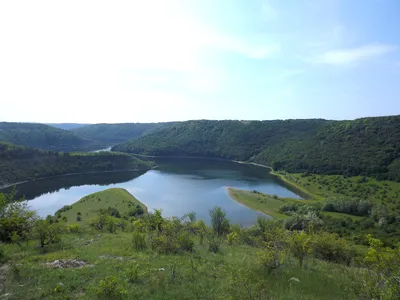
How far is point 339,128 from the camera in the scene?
425 feet

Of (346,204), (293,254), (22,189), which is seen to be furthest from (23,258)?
(22,189)

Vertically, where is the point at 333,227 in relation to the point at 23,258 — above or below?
below

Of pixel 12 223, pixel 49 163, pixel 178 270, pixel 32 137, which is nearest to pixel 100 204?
pixel 12 223

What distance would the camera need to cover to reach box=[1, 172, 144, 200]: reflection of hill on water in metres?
81.1

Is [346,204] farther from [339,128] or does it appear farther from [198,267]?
[339,128]

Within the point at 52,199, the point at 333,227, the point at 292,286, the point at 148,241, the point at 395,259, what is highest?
the point at 395,259

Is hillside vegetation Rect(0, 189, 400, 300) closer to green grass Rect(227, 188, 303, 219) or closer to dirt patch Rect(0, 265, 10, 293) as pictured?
dirt patch Rect(0, 265, 10, 293)

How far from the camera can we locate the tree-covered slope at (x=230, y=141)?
164750mm

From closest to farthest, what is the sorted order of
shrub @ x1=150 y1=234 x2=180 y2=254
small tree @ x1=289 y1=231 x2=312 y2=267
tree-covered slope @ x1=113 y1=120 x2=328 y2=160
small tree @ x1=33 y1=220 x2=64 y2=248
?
small tree @ x1=289 y1=231 x2=312 y2=267
shrub @ x1=150 y1=234 x2=180 y2=254
small tree @ x1=33 y1=220 x2=64 y2=248
tree-covered slope @ x1=113 y1=120 x2=328 y2=160

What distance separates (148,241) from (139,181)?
85.0 meters

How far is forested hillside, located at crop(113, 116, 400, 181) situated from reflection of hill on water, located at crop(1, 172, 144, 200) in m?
66.6

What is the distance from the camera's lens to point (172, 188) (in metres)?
86.4

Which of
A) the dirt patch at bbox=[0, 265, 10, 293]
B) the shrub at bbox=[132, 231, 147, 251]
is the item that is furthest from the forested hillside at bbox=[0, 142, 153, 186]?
the dirt patch at bbox=[0, 265, 10, 293]

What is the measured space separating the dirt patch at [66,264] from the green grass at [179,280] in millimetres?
369
